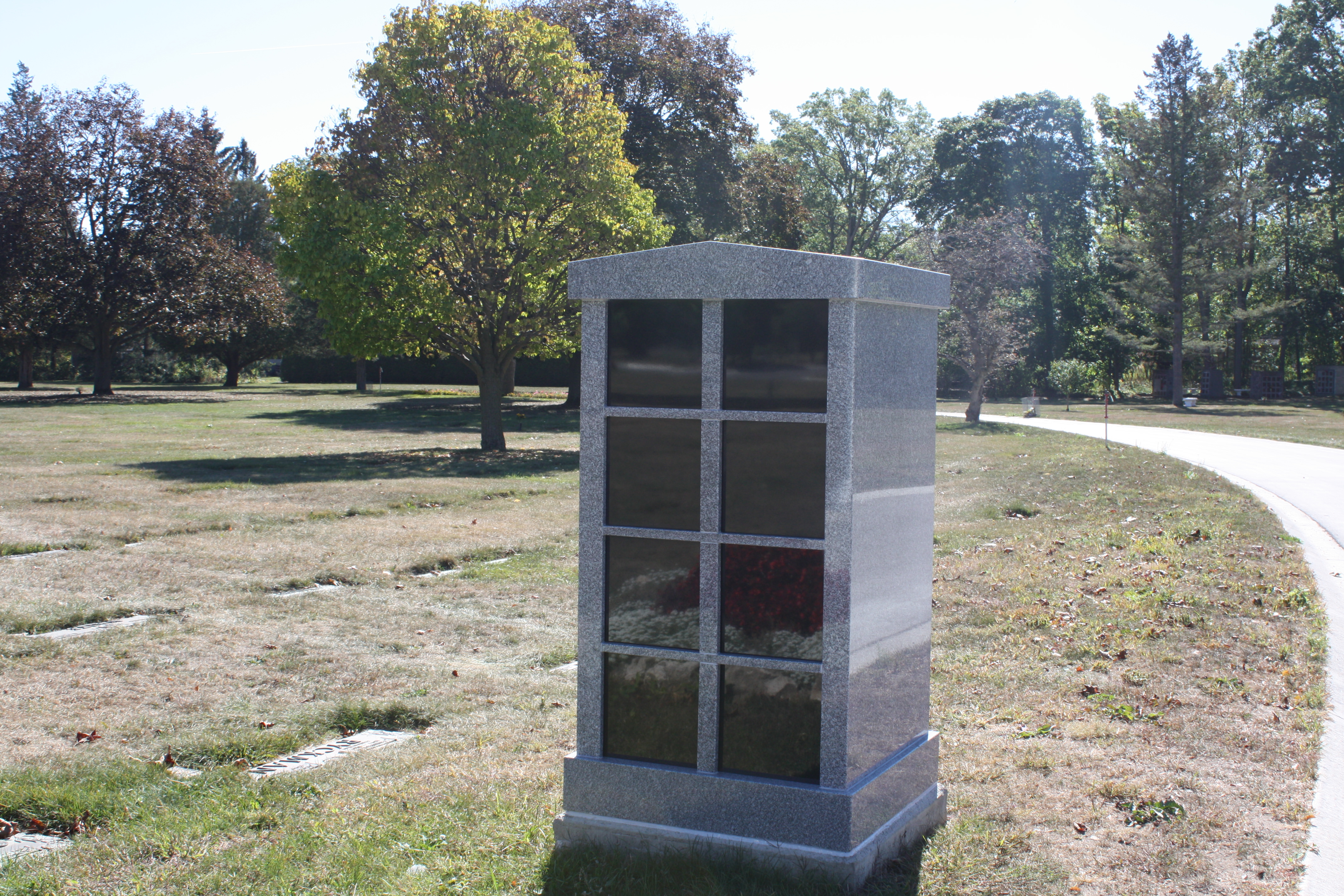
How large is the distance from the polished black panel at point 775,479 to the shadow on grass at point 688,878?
42.5 inches

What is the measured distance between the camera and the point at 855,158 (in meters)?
59.1

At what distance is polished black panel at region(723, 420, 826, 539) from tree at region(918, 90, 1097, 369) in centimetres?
5657

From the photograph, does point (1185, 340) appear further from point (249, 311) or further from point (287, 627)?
point (287, 627)

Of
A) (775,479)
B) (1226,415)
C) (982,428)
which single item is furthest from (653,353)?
(1226,415)

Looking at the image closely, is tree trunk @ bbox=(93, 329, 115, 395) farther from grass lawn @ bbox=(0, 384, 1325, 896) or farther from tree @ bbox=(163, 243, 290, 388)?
grass lawn @ bbox=(0, 384, 1325, 896)

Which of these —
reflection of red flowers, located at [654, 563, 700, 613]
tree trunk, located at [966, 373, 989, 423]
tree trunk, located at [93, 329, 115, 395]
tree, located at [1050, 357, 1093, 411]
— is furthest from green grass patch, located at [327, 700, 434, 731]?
tree, located at [1050, 357, 1093, 411]

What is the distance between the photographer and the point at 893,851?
359 cm

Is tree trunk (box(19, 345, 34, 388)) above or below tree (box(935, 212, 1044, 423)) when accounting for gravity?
below

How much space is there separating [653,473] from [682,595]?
0.42 meters

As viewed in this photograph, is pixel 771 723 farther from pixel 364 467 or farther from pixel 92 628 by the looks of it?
pixel 364 467

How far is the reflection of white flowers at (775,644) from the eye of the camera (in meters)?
3.42

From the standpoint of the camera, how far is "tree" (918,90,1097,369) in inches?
2275

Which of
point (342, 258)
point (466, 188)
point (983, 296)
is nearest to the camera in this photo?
point (342, 258)

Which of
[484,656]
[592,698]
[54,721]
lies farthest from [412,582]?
[592,698]
